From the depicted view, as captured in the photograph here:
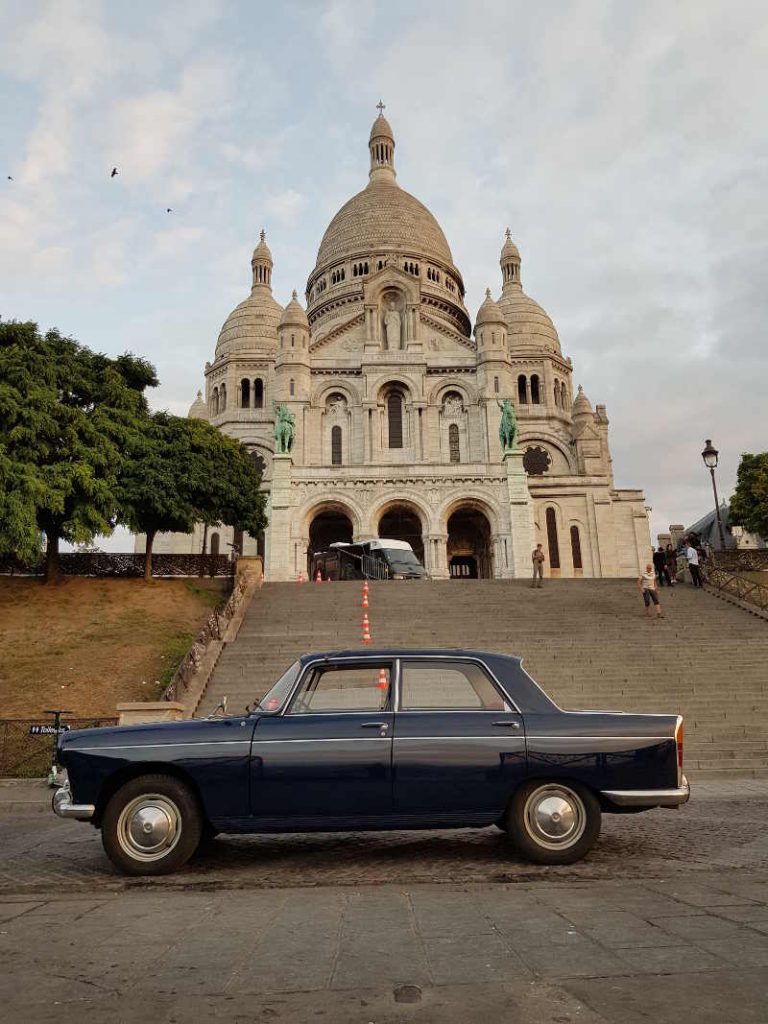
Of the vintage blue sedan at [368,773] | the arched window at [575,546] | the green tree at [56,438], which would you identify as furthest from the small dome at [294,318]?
the vintage blue sedan at [368,773]

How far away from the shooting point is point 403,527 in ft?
140

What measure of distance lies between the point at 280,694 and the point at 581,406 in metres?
49.6

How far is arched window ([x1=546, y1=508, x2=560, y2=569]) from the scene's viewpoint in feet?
148

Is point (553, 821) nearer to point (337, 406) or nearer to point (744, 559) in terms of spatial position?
point (744, 559)

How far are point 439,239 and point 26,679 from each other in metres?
52.7

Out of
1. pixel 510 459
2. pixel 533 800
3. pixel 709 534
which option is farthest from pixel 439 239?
pixel 533 800

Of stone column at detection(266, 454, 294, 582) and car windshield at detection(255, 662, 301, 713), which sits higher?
stone column at detection(266, 454, 294, 582)

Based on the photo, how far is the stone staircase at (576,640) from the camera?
14.5 m

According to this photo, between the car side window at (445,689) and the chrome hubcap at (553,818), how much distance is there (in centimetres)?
70

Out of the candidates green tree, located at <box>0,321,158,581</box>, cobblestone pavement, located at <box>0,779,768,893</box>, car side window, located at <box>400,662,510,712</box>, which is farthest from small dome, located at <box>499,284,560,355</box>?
car side window, located at <box>400,662,510,712</box>

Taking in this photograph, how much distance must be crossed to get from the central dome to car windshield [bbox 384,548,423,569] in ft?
110

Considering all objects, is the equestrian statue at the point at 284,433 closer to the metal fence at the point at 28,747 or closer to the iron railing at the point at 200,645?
the iron railing at the point at 200,645

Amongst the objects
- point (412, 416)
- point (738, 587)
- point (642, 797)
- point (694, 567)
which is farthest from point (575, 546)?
point (642, 797)

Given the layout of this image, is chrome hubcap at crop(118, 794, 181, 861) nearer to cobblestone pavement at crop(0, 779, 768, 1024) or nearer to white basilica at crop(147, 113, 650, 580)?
cobblestone pavement at crop(0, 779, 768, 1024)
